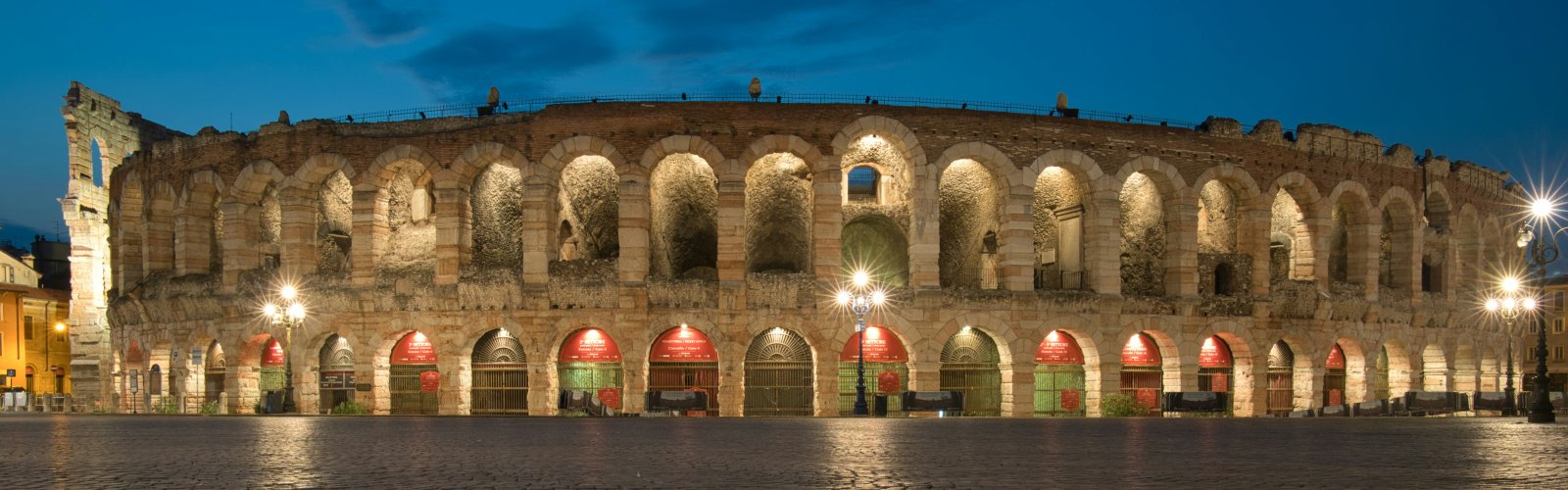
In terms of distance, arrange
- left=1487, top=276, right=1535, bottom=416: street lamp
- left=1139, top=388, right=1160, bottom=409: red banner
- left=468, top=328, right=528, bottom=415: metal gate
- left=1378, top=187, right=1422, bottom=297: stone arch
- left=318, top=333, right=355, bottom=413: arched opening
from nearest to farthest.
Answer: left=1487, top=276, right=1535, bottom=416: street lamp
left=468, top=328, right=528, bottom=415: metal gate
left=318, top=333, right=355, bottom=413: arched opening
left=1139, top=388, right=1160, bottom=409: red banner
left=1378, top=187, right=1422, bottom=297: stone arch

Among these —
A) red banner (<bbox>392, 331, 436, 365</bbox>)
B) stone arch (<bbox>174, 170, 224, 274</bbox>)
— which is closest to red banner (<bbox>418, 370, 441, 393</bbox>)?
red banner (<bbox>392, 331, 436, 365</bbox>)

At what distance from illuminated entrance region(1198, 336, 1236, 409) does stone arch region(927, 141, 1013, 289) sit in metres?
6.13

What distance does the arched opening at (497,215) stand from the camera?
104 feet

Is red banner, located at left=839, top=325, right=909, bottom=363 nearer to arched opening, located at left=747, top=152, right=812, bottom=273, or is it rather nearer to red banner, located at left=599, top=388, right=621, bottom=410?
arched opening, located at left=747, top=152, right=812, bottom=273

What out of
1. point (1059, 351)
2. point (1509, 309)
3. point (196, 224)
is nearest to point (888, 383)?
point (1059, 351)

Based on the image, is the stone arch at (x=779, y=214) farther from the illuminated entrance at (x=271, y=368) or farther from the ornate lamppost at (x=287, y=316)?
the illuminated entrance at (x=271, y=368)

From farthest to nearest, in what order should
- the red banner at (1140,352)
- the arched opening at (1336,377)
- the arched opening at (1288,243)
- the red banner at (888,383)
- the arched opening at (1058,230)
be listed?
the arched opening at (1336,377)
the arched opening at (1288,243)
the arched opening at (1058,230)
the red banner at (1140,352)
the red banner at (888,383)

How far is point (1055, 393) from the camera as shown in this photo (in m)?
32.1

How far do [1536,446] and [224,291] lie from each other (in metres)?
30.0

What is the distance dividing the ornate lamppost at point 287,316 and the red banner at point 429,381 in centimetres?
312

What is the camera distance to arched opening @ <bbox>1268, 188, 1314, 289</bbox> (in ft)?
113

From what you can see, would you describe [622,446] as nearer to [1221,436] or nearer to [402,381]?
[1221,436]

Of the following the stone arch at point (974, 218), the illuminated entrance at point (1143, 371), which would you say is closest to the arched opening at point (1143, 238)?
the illuminated entrance at point (1143, 371)

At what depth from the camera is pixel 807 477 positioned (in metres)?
9.86
